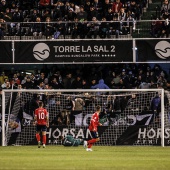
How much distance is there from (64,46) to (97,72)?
7.53ft

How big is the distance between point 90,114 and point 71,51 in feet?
13.3

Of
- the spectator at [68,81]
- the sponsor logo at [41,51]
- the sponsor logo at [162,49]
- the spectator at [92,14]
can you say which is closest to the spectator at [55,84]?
the spectator at [68,81]

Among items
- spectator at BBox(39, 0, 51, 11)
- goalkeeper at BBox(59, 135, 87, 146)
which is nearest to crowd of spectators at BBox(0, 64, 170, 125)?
goalkeeper at BBox(59, 135, 87, 146)

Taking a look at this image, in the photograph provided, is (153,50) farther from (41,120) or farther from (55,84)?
(41,120)

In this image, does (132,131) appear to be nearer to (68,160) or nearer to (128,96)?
(128,96)

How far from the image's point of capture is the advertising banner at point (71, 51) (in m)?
35.5

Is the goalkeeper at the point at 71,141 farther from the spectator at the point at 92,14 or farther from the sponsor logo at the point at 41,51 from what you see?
the spectator at the point at 92,14

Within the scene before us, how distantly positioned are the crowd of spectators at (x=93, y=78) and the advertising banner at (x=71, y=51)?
93cm

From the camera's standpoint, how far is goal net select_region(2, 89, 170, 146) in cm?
3253

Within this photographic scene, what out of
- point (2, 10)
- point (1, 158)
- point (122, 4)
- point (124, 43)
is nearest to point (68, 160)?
point (1, 158)

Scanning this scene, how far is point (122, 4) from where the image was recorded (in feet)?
125

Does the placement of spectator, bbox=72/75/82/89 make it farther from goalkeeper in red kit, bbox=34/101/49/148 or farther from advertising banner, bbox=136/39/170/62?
goalkeeper in red kit, bbox=34/101/49/148

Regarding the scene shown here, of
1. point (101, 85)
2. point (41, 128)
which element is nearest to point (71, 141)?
point (41, 128)

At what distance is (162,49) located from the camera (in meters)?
35.1
